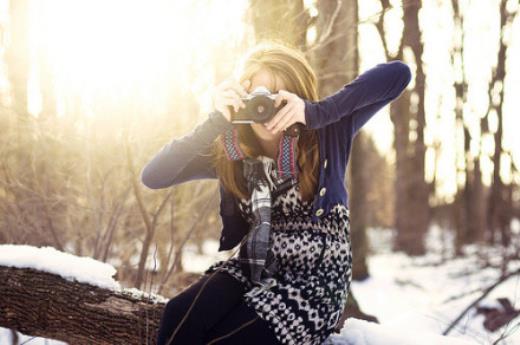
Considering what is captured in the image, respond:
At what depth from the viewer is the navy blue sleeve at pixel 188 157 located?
2031 millimetres

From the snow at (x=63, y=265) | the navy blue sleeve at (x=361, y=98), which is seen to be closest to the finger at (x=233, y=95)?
the navy blue sleeve at (x=361, y=98)

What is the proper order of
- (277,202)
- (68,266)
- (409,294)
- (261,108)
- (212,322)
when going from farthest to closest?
(409,294), (68,266), (277,202), (261,108), (212,322)

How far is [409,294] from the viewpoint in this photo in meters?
7.50

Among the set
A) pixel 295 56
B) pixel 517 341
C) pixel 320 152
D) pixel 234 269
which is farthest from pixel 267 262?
pixel 517 341

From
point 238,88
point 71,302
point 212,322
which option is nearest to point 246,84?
point 238,88

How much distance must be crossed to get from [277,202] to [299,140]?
246 millimetres

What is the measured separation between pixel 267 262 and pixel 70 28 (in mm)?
3324

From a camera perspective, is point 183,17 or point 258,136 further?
point 183,17

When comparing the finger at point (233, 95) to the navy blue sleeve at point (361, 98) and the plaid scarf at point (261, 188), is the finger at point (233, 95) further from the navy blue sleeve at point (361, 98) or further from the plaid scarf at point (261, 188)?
the navy blue sleeve at point (361, 98)

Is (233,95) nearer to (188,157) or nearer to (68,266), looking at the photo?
(188,157)

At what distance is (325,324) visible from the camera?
1.91 metres

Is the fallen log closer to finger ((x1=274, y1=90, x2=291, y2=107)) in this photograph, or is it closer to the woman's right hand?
the woman's right hand

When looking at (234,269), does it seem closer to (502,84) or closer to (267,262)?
(267,262)

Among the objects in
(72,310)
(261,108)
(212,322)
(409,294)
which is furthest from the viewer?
(409,294)
